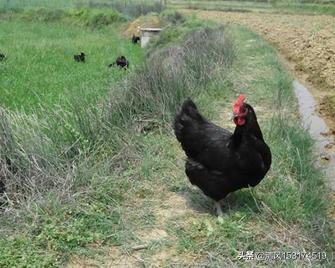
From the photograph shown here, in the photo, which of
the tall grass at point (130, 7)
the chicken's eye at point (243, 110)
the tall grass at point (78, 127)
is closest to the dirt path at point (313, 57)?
the tall grass at point (78, 127)

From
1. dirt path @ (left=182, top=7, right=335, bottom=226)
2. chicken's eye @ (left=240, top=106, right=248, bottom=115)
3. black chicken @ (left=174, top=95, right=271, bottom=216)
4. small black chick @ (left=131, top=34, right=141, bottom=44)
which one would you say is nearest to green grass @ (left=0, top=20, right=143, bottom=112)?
small black chick @ (left=131, top=34, right=141, bottom=44)

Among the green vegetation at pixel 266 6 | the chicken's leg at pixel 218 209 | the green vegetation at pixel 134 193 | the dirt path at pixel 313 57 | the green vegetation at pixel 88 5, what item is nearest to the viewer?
the green vegetation at pixel 134 193

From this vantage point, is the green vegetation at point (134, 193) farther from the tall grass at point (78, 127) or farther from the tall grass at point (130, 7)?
the tall grass at point (130, 7)

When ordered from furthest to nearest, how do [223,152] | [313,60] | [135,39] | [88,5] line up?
[88,5], [135,39], [313,60], [223,152]

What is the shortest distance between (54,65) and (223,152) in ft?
32.0

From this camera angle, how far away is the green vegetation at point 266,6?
3856cm

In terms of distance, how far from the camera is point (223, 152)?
458 centimetres

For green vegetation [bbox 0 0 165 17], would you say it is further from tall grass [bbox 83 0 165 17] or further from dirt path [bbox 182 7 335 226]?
dirt path [bbox 182 7 335 226]

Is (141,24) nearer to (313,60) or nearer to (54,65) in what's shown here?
(54,65)

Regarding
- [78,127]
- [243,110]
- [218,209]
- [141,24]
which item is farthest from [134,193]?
[141,24]

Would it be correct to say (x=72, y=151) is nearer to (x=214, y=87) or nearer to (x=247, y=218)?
(x=247, y=218)

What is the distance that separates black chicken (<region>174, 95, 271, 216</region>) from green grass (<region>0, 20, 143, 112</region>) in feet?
5.94

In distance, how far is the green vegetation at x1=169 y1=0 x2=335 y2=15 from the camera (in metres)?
38.6

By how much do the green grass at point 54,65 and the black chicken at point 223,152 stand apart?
1.81 meters
